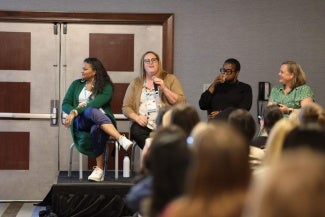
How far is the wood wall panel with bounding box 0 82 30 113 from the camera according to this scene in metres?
6.31

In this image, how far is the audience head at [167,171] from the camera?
6.17 feet

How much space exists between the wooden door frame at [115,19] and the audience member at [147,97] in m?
0.74

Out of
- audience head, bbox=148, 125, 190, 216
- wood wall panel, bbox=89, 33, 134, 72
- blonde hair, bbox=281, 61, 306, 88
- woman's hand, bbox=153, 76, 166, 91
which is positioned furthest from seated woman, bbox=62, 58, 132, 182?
audience head, bbox=148, 125, 190, 216

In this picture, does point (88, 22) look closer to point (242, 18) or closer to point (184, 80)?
point (184, 80)

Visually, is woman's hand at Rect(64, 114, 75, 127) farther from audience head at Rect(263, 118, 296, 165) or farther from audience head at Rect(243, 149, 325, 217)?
audience head at Rect(243, 149, 325, 217)

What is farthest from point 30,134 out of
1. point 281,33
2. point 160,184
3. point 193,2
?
point 160,184

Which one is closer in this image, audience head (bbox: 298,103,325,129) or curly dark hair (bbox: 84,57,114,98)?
audience head (bbox: 298,103,325,129)

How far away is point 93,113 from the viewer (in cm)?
535

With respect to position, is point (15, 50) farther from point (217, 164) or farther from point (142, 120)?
point (217, 164)

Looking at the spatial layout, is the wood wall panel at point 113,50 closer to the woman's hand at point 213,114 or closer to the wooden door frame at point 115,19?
the wooden door frame at point 115,19

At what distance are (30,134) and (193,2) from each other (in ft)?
6.92

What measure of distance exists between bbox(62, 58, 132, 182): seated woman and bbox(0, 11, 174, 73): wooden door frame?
32.4 inches

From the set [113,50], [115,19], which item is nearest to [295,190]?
[115,19]

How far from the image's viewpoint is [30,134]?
636 cm
